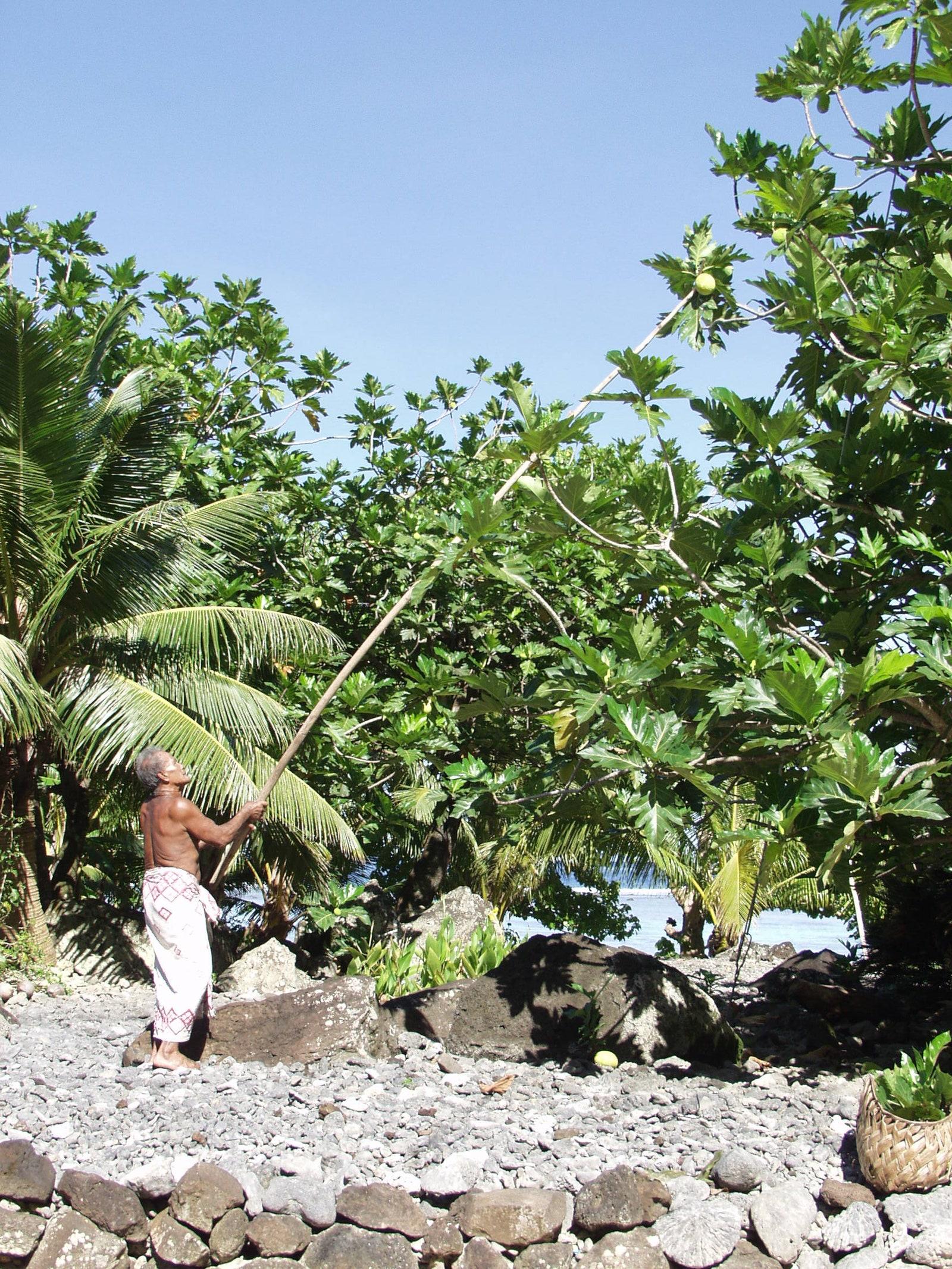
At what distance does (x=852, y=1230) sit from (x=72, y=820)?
677cm

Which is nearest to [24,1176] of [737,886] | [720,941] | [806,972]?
[806,972]

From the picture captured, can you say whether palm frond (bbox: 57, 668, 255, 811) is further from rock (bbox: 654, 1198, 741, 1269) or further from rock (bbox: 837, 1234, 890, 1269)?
rock (bbox: 837, 1234, 890, 1269)

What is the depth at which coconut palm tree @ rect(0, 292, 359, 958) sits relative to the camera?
705cm

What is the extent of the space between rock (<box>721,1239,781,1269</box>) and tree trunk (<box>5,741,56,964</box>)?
5467 millimetres

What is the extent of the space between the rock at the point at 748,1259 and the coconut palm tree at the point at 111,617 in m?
4.21

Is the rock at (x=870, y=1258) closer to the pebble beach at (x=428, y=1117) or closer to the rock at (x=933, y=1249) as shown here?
the rock at (x=933, y=1249)

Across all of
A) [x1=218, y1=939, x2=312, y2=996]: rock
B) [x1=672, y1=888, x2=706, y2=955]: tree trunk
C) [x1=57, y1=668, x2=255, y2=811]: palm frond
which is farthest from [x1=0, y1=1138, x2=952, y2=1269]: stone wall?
[x1=672, y1=888, x2=706, y2=955]: tree trunk

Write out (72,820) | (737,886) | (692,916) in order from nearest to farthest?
(72,820) < (737,886) < (692,916)

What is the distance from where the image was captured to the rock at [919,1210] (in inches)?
142

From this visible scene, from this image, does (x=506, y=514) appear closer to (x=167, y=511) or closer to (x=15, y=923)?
(x=167, y=511)

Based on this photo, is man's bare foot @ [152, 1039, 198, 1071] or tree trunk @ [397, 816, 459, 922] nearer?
man's bare foot @ [152, 1039, 198, 1071]

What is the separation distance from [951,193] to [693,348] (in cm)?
132

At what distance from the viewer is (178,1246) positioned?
3891 millimetres

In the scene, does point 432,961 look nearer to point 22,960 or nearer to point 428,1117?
point 428,1117
